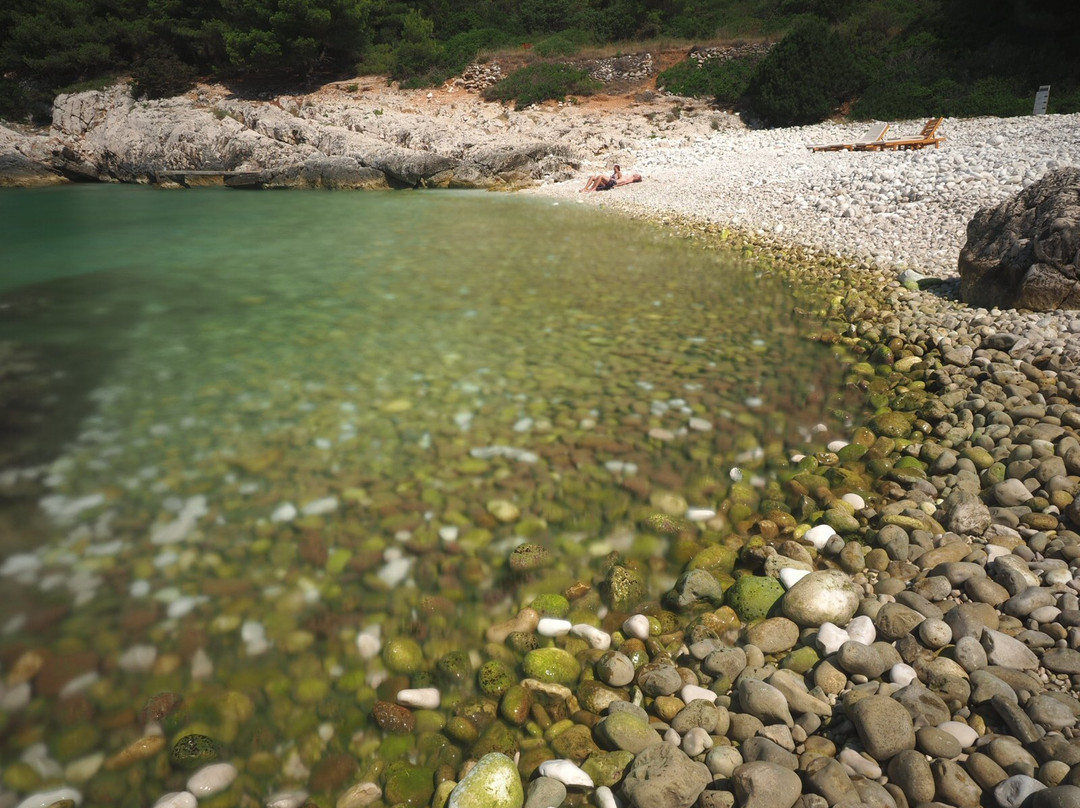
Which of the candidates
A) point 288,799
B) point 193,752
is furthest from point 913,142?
point 193,752

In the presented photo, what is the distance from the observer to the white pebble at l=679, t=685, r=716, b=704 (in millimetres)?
2453

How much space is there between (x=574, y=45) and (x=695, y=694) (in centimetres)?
3689

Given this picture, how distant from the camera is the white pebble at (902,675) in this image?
2352 millimetres

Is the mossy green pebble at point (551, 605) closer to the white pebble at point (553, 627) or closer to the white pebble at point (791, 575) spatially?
the white pebble at point (553, 627)

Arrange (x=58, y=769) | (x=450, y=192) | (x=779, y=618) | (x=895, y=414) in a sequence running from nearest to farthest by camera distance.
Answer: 1. (x=58, y=769)
2. (x=779, y=618)
3. (x=895, y=414)
4. (x=450, y=192)

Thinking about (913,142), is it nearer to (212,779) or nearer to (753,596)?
(753,596)

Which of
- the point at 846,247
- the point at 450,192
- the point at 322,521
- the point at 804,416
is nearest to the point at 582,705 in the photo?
the point at 322,521

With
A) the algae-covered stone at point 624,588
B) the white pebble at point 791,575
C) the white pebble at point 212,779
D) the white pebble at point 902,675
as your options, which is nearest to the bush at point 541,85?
the algae-covered stone at point 624,588

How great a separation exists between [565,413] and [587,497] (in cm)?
113

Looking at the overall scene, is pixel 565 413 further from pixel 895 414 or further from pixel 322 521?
pixel 895 414

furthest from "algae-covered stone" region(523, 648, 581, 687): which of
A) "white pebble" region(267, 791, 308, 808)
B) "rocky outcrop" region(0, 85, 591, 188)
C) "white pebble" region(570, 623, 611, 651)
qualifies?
"rocky outcrop" region(0, 85, 591, 188)

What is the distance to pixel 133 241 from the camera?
44.0 ft

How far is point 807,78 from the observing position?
883 inches

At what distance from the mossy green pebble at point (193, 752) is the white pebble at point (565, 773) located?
1291 mm
